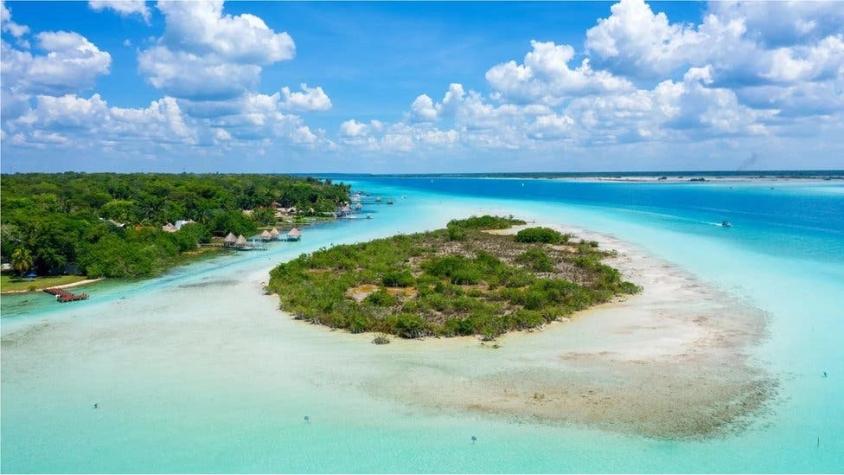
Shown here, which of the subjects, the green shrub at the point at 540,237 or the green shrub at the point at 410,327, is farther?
the green shrub at the point at 540,237

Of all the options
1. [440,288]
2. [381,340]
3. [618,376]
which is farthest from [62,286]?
[618,376]

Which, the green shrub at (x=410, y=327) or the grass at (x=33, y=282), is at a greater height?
the green shrub at (x=410, y=327)

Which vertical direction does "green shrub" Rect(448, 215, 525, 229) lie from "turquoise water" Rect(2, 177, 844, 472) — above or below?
above

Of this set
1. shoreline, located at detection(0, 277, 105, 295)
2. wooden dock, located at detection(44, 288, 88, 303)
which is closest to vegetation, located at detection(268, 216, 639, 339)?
wooden dock, located at detection(44, 288, 88, 303)

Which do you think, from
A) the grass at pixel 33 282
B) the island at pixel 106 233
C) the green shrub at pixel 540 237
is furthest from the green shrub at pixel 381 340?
the green shrub at pixel 540 237

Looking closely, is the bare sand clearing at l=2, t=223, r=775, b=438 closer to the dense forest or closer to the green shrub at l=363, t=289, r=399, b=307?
the green shrub at l=363, t=289, r=399, b=307

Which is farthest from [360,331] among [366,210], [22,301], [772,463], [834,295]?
[366,210]

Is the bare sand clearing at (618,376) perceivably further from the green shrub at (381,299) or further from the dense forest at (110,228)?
the dense forest at (110,228)
